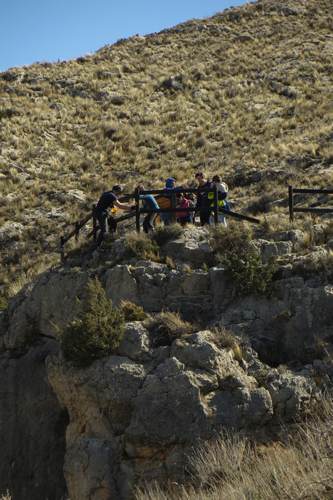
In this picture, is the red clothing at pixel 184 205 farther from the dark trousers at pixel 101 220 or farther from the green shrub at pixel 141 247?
the dark trousers at pixel 101 220

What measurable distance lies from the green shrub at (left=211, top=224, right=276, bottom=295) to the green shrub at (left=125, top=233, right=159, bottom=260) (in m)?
1.40

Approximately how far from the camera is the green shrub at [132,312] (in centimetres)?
1262

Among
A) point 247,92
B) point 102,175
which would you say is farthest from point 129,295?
point 247,92

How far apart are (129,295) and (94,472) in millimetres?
4270

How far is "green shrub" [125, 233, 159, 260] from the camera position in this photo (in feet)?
47.9

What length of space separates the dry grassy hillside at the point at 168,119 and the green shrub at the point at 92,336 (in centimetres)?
917

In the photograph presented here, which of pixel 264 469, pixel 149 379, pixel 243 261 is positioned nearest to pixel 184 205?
pixel 243 261

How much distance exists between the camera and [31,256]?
25438 millimetres

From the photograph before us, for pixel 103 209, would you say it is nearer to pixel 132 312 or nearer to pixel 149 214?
pixel 149 214

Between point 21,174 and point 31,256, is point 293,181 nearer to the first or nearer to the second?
point 31,256

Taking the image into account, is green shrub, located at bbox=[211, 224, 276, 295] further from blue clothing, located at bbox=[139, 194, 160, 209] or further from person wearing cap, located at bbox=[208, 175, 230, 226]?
blue clothing, located at bbox=[139, 194, 160, 209]

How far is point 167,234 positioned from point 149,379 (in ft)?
16.5

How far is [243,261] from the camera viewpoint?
→ 43.5ft

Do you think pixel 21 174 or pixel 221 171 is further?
pixel 21 174
